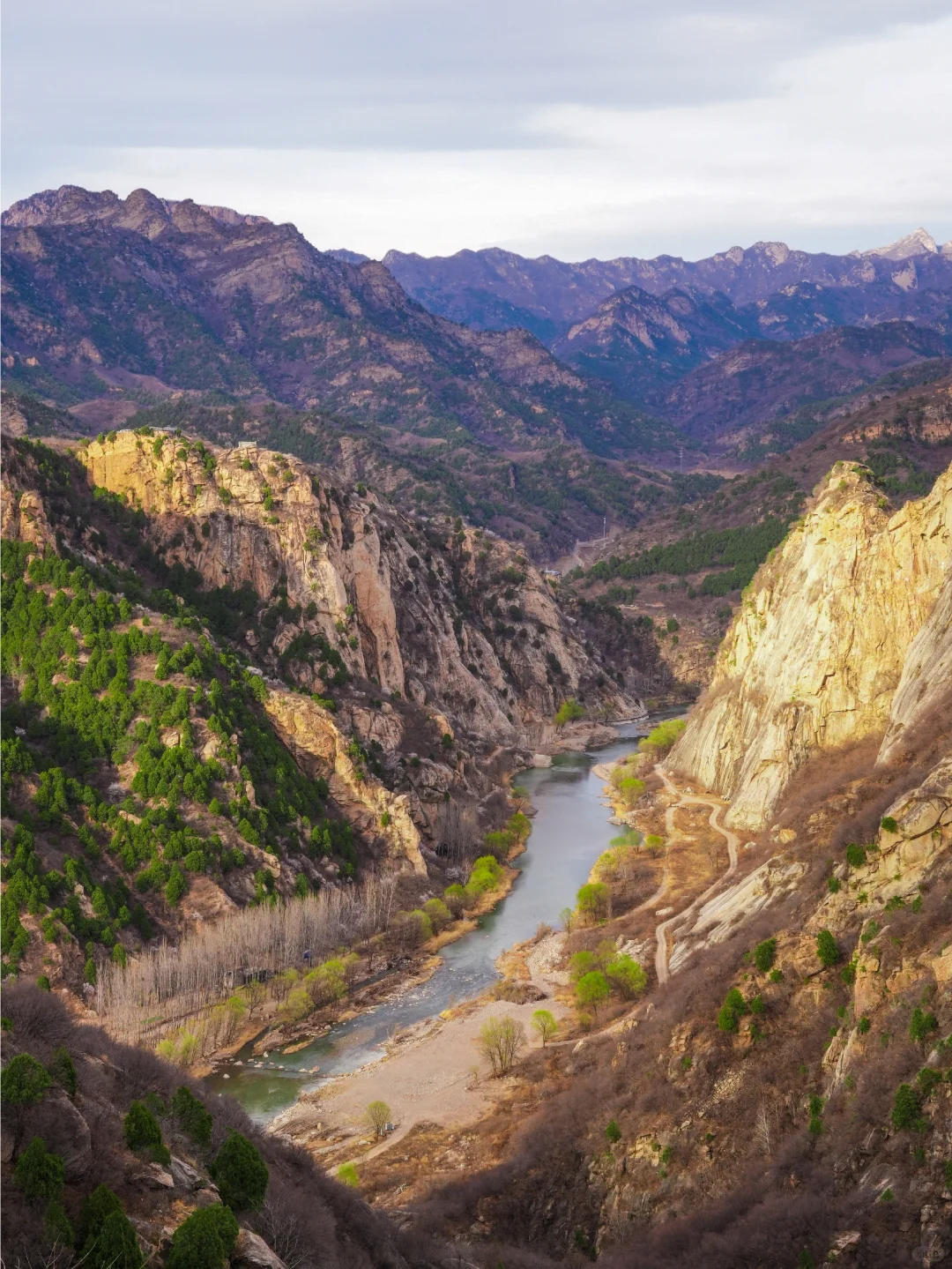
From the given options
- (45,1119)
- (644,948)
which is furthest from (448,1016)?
(45,1119)

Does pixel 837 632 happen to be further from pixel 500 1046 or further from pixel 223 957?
pixel 223 957

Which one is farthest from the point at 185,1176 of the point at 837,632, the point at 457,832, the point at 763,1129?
the point at 837,632

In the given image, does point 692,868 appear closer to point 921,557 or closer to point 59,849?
point 921,557

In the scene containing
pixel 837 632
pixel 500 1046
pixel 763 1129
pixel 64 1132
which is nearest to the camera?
pixel 64 1132

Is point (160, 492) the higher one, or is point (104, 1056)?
point (160, 492)

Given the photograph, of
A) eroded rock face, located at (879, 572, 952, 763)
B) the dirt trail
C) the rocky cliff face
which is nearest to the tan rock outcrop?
the rocky cliff face

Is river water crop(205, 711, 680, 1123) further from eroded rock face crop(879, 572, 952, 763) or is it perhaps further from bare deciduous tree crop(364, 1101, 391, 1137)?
eroded rock face crop(879, 572, 952, 763)
